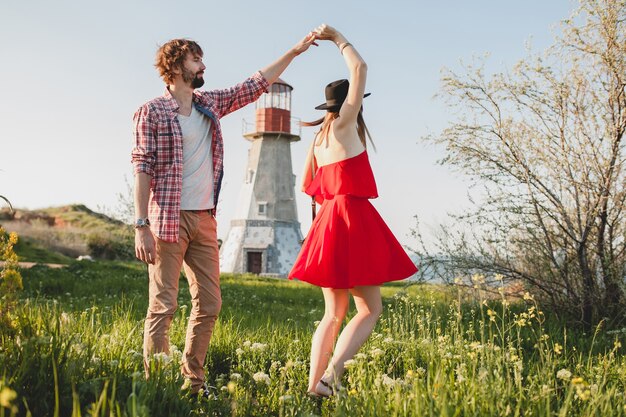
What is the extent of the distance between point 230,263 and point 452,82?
85.8ft

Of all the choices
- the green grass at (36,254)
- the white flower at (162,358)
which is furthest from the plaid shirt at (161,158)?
the green grass at (36,254)

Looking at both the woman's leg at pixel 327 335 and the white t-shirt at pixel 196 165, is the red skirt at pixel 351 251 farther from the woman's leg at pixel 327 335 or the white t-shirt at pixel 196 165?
the white t-shirt at pixel 196 165

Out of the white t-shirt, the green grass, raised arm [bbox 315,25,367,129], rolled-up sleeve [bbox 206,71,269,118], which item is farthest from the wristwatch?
the green grass

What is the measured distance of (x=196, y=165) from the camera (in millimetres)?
4230

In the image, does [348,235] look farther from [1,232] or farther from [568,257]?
[568,257]

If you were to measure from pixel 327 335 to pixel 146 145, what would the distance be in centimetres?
178

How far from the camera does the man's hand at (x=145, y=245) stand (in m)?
3.88

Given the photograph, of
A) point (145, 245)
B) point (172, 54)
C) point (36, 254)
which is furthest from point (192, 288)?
point (36, 254)

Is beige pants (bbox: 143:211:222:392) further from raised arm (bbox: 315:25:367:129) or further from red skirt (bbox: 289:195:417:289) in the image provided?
raised arm (bbox: 315:25:367:129)


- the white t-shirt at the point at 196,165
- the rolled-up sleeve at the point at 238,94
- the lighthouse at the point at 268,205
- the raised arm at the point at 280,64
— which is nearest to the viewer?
the white t-shirt at the point at 196,165

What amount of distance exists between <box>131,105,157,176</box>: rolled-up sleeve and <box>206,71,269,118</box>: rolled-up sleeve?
0.67 m

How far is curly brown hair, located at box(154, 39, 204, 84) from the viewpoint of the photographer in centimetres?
419

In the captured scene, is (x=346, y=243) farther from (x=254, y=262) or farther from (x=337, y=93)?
(x=254, y=262)

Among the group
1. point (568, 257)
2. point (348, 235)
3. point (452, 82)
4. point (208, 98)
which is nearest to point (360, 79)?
point (348, 235)
